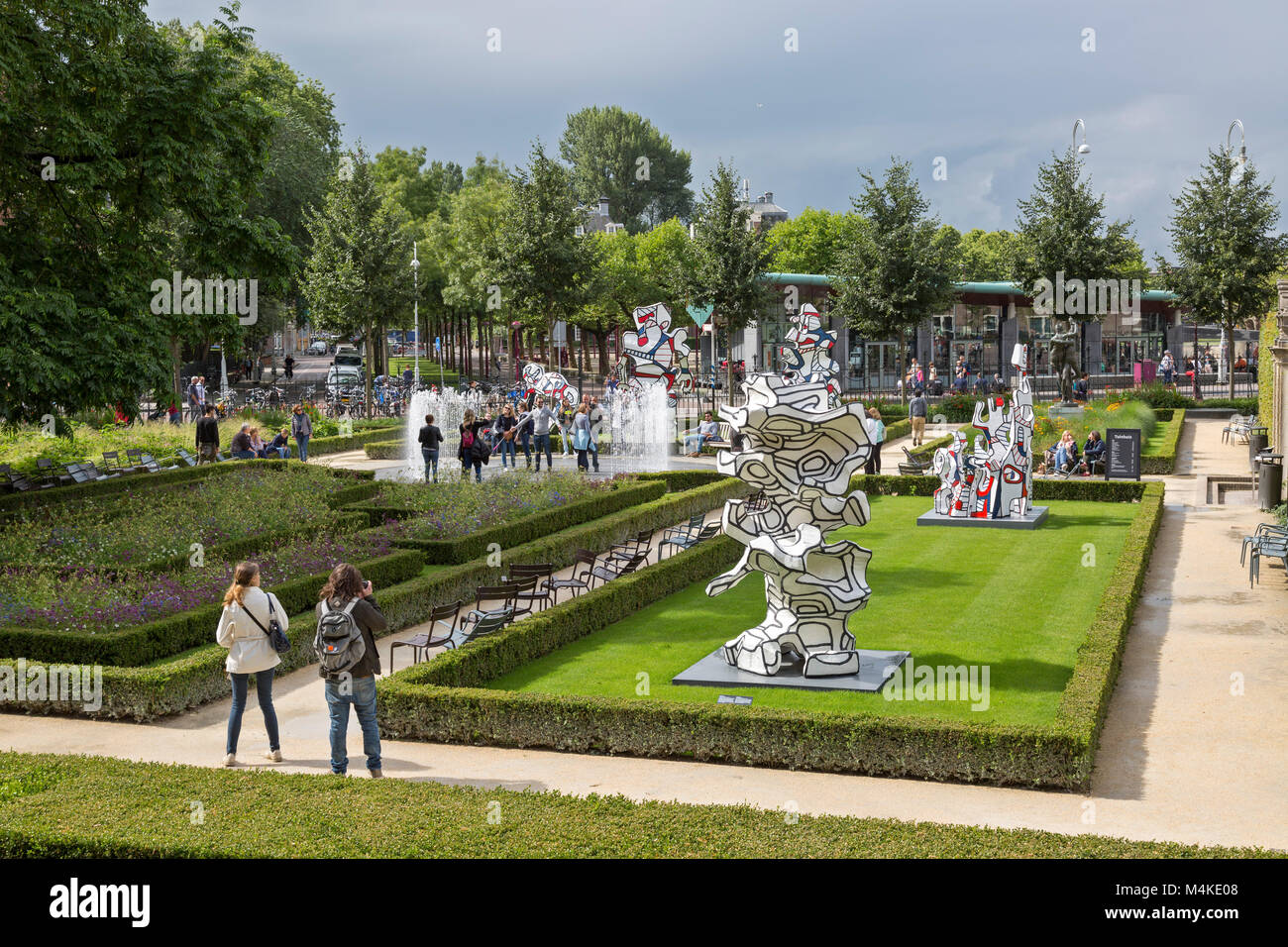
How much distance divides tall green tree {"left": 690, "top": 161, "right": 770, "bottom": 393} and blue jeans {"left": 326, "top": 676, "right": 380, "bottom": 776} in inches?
1364

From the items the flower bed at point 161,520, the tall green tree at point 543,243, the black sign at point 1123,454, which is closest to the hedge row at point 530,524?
the flower bed at point 161,520

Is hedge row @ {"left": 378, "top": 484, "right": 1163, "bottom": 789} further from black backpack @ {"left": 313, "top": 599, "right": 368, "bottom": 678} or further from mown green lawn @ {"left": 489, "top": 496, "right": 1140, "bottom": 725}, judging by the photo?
black backpack @ {"left": 313, "top": 599, "right": 368, "bottom": 678}

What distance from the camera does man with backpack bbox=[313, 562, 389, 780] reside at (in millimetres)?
9773

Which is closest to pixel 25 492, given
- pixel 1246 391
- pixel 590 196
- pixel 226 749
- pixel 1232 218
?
pixel 226 749

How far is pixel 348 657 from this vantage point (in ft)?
32.1

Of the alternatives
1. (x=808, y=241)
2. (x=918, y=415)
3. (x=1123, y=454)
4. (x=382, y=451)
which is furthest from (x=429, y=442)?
(x=808, y=241)

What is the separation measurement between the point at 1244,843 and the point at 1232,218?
41.7 metres

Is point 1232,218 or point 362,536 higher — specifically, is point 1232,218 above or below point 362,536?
above

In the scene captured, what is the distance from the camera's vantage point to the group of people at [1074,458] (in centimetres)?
2736

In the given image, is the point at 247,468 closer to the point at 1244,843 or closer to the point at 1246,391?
the point at 1244,843

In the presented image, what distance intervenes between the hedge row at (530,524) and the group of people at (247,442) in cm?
967

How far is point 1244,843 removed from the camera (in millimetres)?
8328

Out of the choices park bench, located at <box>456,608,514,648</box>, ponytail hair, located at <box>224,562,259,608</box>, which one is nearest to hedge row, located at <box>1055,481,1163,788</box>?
park bench, located at <box>456,608,514,648</box>

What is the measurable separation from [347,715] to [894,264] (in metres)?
37.7
